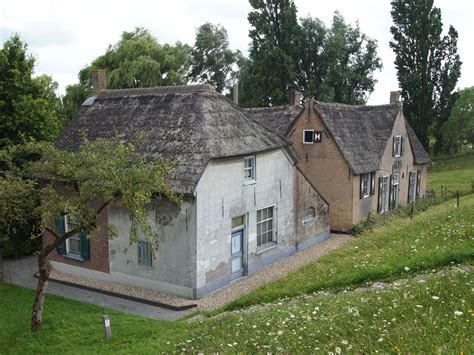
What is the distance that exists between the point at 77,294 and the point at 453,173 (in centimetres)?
3889

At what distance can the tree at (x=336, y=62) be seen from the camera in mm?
46281

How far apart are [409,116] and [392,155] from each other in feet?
59.5

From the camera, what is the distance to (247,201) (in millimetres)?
18672

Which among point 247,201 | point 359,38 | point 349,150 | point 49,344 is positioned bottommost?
point 49,344

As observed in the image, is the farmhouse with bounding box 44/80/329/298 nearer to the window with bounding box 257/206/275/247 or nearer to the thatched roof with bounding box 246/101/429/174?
A: the window with bounding box 257/206/275/247

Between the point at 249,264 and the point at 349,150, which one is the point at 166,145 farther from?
the point at 349,150

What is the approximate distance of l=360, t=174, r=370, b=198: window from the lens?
26469 millimetres

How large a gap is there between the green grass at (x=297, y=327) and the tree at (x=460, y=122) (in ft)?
158

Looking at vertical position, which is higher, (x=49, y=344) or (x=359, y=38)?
(x=359, y=38)

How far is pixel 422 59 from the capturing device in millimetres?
44531

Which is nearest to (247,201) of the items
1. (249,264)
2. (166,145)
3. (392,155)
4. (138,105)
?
(249,264)

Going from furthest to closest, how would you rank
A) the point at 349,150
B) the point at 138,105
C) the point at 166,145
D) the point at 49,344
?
the point at 349,150 < the point at 138,105 < the point at 166,145 < the point at 49,344

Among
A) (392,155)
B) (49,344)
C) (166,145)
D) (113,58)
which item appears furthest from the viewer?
(113,58)

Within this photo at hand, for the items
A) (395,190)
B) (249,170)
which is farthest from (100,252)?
(395,190)
